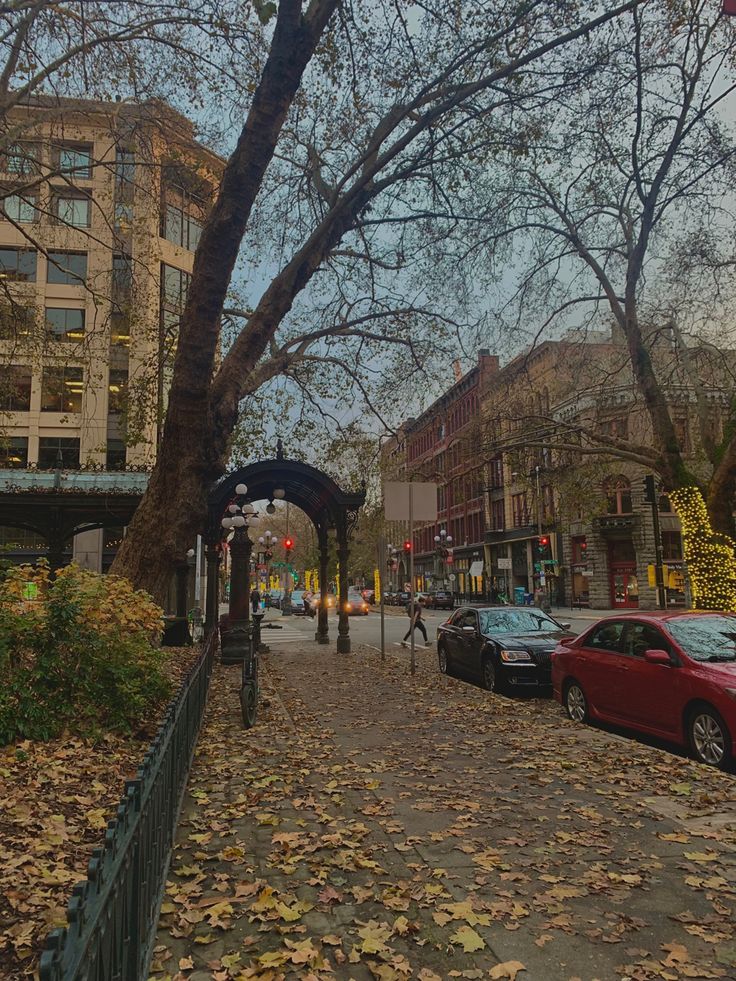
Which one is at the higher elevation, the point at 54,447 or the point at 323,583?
the point at 54,447

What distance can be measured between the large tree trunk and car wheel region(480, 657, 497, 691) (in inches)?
238

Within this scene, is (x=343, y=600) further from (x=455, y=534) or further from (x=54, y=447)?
(x=455, y=534)

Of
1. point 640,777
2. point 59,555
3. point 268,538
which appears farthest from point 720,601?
point 268,538

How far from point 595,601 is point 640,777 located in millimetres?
43127

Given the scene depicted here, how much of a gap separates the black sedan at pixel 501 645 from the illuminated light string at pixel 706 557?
14.2 feet

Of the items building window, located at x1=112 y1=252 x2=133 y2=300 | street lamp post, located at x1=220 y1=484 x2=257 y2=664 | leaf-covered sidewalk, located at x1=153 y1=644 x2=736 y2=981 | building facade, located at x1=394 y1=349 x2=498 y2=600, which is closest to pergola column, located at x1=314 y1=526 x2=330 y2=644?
street lamp post, located at x1=220 y1=484 x2=257 y2=664

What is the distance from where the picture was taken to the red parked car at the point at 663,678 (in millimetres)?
7094

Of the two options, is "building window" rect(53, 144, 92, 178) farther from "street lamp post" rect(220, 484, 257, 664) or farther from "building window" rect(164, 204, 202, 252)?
"street lamp post" rect(220, 484, 257, 664)

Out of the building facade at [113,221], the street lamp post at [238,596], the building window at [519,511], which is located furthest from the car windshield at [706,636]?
the building window at [519,511]

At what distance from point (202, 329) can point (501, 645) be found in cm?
739

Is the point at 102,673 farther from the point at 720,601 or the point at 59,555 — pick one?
the point at 59,555

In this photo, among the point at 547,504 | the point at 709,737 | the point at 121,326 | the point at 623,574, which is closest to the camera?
the point at 709,737

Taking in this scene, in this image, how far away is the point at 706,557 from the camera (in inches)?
610

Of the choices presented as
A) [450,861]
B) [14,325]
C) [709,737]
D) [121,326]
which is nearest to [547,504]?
[121,326]
